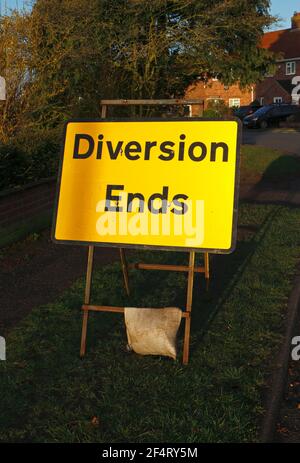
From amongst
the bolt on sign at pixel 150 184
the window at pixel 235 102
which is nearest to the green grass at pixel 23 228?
the bolt on sign at pixel 150 184

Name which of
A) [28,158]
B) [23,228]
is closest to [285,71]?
[28,158]

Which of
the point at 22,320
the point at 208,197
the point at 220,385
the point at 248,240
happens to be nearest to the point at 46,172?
the point at 248,240

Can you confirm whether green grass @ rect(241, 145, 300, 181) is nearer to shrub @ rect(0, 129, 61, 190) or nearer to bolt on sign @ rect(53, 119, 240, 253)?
shrub @ rect(0, 129, 61, 190)

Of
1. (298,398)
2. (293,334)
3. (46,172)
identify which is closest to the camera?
(298,398)

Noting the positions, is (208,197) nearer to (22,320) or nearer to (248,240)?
(22,320)

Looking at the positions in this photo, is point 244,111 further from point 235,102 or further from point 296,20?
point 296,20

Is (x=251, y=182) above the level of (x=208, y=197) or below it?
above

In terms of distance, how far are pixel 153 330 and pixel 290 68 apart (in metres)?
56.7

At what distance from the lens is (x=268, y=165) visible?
18109 mm

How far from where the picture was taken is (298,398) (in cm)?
378

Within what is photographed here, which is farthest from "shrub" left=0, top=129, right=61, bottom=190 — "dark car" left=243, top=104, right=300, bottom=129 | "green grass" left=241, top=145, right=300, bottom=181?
"dark car" left=243, top=104, right=300, bottom=129

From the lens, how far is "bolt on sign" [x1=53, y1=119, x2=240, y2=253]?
428 cm

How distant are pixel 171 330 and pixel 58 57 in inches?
296

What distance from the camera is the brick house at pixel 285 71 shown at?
175ft
